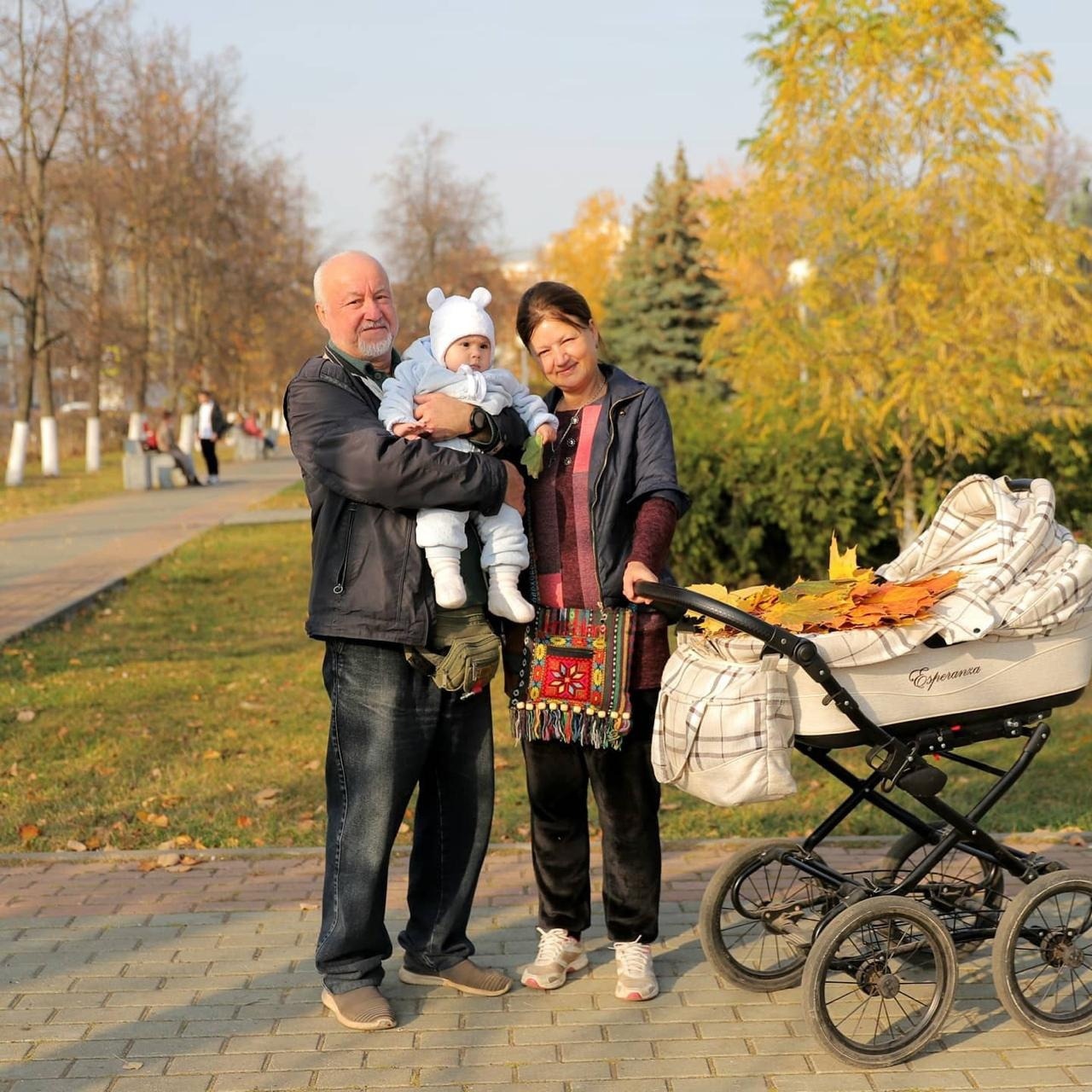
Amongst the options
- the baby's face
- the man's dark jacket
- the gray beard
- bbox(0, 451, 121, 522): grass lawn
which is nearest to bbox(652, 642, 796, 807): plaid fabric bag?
the man's dark jacket

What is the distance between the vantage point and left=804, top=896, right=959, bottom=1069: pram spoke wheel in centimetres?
354

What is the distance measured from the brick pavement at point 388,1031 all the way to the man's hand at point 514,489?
138 cm

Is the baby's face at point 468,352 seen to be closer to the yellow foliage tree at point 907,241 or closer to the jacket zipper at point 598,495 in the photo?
the jacket zipper at point 598,495

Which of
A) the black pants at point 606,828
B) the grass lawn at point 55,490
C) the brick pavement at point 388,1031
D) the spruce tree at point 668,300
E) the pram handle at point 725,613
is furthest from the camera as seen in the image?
the spruce tree at point 668,300

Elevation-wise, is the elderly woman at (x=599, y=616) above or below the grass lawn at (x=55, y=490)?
above

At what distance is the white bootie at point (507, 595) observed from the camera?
12.4 ft

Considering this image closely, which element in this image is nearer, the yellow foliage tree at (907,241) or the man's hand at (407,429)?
the man's hand at (407,429)

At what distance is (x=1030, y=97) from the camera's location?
411 inches

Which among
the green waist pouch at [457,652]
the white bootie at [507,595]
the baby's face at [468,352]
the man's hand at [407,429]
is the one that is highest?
the baby's face at [468,352]

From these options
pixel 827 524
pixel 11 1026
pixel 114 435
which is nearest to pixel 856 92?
pixel 827 524

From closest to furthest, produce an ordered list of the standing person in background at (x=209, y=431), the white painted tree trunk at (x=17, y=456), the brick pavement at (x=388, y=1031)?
1. the brick pavement at (x=388, y=1031)
2. the white painted tree trunk at (x=17, y=456)
3. the standing person in background at (x=209, y=431)

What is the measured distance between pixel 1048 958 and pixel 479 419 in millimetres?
2064

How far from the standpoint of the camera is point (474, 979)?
406 cm

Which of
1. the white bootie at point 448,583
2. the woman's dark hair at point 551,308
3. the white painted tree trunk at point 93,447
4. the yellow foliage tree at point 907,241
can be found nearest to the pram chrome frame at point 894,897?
the white bootie at point 448,583
